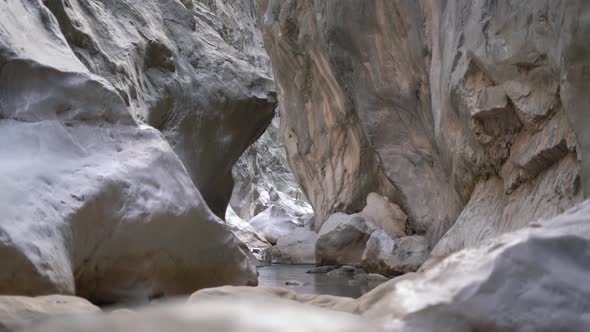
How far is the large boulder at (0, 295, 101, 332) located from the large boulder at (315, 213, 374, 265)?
10449 millimetres

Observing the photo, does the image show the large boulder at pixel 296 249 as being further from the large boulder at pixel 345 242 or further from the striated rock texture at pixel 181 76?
the striated rock texture at pixel 181 76

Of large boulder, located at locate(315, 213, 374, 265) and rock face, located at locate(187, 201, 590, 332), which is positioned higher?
rock face, located at locate(187, 201, 590, 332)

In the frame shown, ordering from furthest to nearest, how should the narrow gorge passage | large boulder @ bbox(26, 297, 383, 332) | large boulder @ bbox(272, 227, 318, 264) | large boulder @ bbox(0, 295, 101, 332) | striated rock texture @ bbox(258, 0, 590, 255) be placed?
large boulder @ bbox(272, 227, 318, 264) < striated rock texture @ bbox(258, 0, 590, 255) < large boulder @ bbox(0, 295, 101, 332) < the narrow gorge passage < large boulder @ bbox(26, 297, 383, 332)

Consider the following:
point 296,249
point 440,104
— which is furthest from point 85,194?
point 296,249

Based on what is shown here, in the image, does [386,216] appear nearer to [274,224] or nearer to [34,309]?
[274,224]

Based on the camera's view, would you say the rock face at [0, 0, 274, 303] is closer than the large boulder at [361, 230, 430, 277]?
Yes

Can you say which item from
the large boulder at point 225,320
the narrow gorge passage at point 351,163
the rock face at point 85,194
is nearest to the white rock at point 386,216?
the narrow gorge passage at point 351,163

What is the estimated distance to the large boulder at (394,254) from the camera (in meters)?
10.5

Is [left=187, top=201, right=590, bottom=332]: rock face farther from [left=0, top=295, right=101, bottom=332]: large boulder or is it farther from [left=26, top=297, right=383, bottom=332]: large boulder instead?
[left=0, top=295, right=101, bottom=332]: large boulder

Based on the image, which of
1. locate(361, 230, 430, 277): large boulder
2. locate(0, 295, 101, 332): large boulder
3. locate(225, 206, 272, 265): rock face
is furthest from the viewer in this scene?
locate(225, 206, 272, 265): rock face

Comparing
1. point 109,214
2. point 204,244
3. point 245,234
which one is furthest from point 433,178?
point 245,234

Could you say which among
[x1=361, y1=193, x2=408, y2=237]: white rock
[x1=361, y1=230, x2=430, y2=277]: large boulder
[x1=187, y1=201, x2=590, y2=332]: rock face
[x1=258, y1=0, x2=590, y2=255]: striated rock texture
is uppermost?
[x1=258, y1=0, x2=590, y2=255]: striated rock texture

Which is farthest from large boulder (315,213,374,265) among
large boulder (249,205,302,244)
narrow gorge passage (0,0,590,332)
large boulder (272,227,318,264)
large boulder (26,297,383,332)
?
large boulder (26,297,383,332)

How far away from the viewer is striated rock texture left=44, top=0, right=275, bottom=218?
810 cm
